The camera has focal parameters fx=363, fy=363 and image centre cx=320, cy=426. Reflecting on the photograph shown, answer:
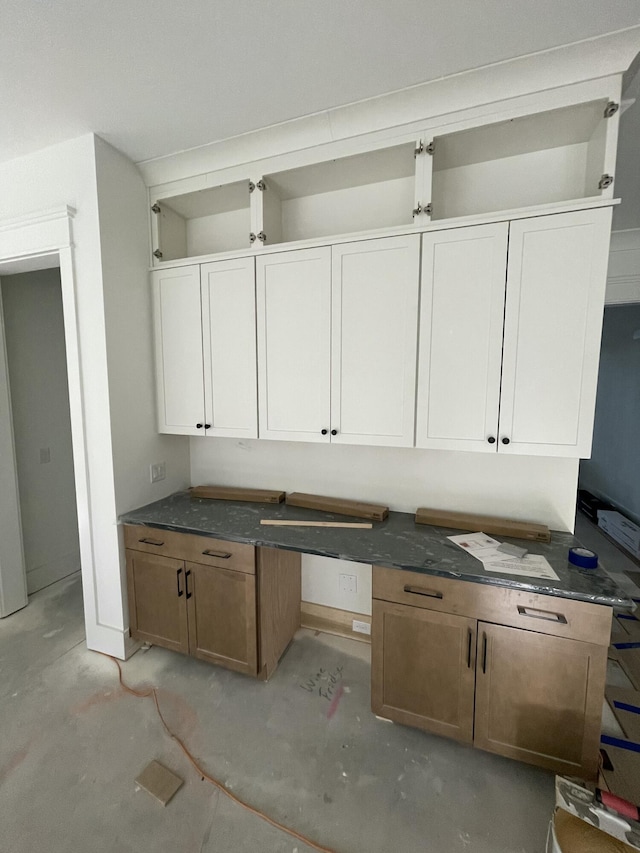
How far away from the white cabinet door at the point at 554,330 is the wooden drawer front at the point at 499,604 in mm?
605

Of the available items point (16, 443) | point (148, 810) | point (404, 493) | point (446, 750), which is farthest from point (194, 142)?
point (446, 750)

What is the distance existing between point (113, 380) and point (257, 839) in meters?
2.05

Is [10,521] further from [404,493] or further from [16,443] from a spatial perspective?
[404,493]

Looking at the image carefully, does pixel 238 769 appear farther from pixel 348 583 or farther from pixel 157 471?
pixel 157 471

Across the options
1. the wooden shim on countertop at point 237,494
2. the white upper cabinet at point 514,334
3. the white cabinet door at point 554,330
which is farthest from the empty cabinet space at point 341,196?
the wooden shim on countertop at point 237,494

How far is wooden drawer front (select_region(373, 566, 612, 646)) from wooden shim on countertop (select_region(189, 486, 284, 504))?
864mm

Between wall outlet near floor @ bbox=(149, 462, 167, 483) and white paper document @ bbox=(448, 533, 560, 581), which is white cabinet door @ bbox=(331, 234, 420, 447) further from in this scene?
wall outlet near floor @ bbox=(149, 462, 167, 483)

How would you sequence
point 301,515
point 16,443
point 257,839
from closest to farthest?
point 257,839 → point 301,515 → point 16,443

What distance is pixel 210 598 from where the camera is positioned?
1.91 m

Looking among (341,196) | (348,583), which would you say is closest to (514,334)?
(341,196)

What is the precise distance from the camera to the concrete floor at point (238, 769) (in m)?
1.30

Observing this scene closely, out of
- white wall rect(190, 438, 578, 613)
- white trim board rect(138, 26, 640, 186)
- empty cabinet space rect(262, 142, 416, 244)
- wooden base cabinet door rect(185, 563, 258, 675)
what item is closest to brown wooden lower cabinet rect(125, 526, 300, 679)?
wooden base cabinet door rect(185, 563, 258, 675)

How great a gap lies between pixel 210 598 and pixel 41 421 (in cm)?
210

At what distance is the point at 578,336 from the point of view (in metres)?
1.50
